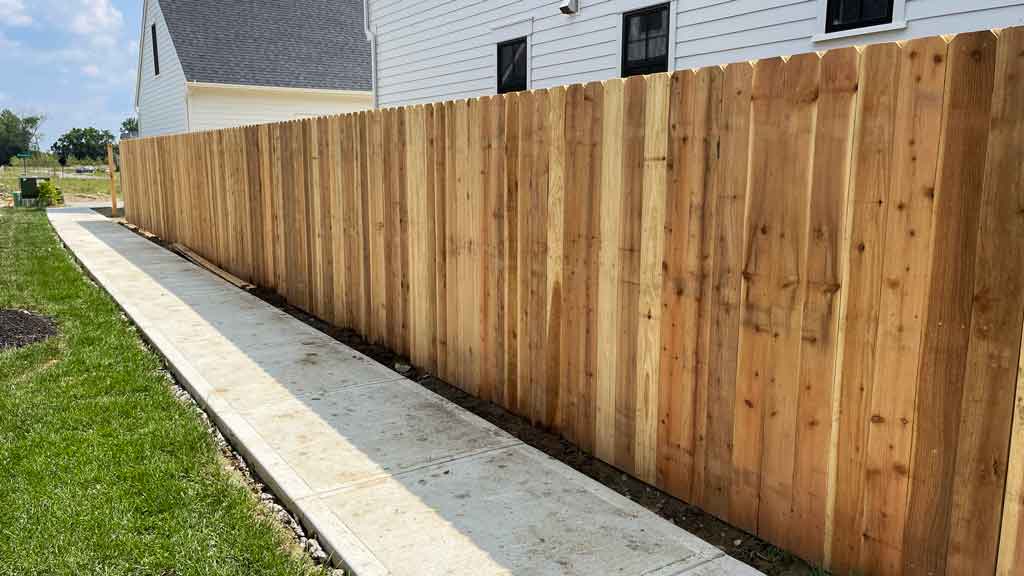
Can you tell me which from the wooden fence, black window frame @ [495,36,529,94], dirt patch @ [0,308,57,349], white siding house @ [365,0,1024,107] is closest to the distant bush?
white siding house @ [365,0,1024,107]

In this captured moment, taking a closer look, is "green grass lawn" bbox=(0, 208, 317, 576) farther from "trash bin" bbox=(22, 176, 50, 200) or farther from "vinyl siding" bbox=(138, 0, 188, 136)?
"trash bin" bbox=(22, 176, 50, 200)

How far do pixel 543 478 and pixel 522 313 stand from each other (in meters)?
1.09

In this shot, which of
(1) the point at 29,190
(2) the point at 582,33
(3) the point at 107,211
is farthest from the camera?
(1) the point at 29,190

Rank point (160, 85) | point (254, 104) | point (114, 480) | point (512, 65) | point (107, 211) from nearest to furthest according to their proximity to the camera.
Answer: point (114, 480) < point (512, 65) < point (107, 211) < point (254, 104) < point (160, 85)

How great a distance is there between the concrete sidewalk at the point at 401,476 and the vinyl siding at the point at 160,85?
19.1 metres

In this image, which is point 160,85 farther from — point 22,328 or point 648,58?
point 648,58

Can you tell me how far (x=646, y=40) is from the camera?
349 inches

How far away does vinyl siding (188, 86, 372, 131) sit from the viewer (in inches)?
890

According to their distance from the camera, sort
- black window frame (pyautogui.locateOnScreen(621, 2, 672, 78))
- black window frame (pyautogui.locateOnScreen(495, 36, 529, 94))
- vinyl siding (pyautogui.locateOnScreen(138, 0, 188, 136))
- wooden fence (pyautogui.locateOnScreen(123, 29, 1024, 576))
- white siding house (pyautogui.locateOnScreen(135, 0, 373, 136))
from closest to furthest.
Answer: wooden fence (pyautogui.locateOnScreen(123, 29, 1024, 576)), black window frame (pyautogui.locateOnScreen(621, 2, 672, 78)), black window frame (pyautogui.locateOnScreen(495, 36, 529, 94)), white siding house (pyautogui.locateOnScreen(135, 0, 373, 136)), vinyl siding (pyautogui.locateOnScreen(138, 0, 188, 136))

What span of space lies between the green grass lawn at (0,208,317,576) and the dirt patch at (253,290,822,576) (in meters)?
1.54

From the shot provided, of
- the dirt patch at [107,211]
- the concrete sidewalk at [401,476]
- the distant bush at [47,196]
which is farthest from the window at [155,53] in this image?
the concrete sidewalk at [401,476]

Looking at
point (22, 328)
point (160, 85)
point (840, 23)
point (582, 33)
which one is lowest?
point (22, 328)

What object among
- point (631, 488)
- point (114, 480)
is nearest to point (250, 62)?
point (114, 480)

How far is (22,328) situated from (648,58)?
6.97 meters
